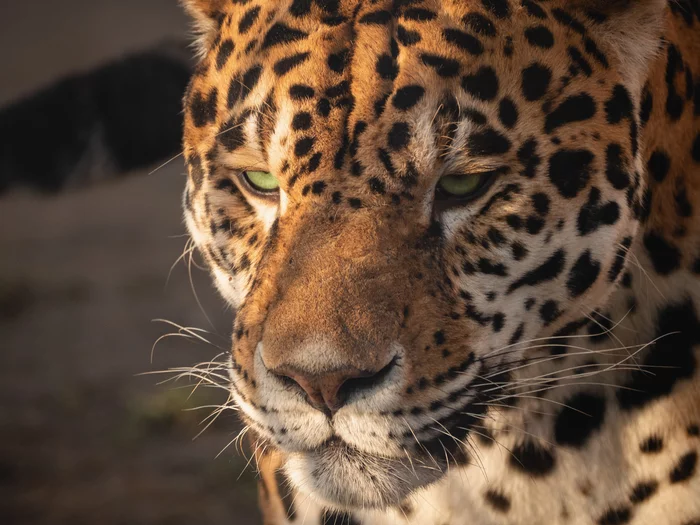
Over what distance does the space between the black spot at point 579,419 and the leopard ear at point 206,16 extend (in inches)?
59.0

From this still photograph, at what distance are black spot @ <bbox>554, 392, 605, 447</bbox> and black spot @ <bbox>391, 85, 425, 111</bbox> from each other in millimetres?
976

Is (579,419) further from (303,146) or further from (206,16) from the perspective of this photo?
(206,16)

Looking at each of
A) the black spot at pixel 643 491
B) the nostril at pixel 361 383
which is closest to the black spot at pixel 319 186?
the nostril at pixel 361 383

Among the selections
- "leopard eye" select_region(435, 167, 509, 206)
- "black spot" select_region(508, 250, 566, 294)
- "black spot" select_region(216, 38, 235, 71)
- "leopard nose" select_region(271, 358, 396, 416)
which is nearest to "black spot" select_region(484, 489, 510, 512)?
"black spot" select_region(508, 250, 566, 294)

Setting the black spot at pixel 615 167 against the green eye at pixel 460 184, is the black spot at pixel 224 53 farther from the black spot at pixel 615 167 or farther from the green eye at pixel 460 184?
the black spot at pixel 615 167

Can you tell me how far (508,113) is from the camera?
2.46 m

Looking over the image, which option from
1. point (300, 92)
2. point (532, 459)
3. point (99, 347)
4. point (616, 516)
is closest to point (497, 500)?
point (532, 459)

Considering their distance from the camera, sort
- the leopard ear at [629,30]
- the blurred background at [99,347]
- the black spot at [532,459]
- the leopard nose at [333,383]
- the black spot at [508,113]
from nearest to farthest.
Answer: the leopard nose at [333,383] → the black spot at [508,113] → the leopard ear at [629,30] → the black spot at [532,459] → the blurred background at [99,347]

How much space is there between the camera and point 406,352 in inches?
90.8

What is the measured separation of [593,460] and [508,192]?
822mm

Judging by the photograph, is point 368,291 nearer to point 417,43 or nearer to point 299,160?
point 299,160

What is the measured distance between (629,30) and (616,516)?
4.36ft

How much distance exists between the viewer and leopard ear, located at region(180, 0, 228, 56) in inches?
116

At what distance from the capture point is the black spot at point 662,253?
2.68 metres
